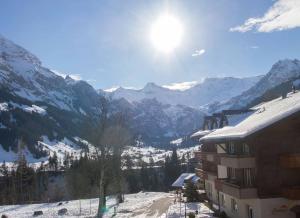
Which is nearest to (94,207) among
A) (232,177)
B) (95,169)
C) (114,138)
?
(95,169)

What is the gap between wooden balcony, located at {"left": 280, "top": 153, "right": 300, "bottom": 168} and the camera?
37.5 metres

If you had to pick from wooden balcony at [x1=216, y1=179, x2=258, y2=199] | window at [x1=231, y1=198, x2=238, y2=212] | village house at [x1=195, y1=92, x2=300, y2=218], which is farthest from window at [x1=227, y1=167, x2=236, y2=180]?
village house at [x1=195, y1=92, x2=300, y2=218]

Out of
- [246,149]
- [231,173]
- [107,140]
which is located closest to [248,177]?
[246,149]

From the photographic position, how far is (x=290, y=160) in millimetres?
37750

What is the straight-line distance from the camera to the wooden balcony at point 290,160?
37.5 meters

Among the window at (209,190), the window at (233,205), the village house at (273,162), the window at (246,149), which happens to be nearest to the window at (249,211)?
the village house at (273,162)

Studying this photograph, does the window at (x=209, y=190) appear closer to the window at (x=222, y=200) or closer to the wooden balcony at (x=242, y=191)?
the window at (x=222, y=200)

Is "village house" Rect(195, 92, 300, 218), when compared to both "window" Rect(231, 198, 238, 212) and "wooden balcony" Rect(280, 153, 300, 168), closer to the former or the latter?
"wooden balcony" Rect(280, 153, 300, 168)

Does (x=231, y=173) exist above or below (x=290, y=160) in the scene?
below

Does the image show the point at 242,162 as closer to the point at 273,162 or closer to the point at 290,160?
the point at 273,162

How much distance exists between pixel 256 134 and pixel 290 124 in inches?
129

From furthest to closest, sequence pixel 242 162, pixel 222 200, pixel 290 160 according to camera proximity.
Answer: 1. pixel 222 200
2. pixel 242 162
3. pixel 290 160

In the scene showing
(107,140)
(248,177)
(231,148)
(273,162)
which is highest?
(107,140)

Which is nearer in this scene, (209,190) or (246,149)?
(246,149)
